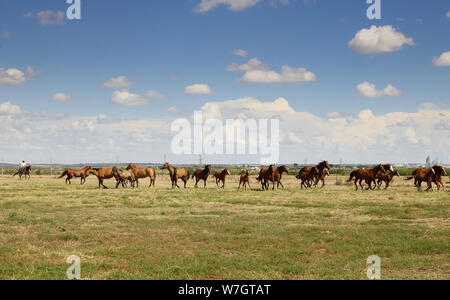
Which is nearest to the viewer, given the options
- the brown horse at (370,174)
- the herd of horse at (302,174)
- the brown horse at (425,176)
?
the brown horse at (425,176)

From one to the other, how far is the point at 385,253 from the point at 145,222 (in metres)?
9.03

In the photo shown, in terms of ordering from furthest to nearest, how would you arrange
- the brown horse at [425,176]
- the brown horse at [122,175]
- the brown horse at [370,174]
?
the brown horse at [122,175]
the brown horse at [370,174]
the brown horse at [425,176]

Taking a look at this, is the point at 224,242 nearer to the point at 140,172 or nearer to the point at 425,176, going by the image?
the point at 425,176

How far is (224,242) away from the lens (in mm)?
12492

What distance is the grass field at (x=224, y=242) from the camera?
939 cm

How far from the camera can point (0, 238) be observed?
13180mm

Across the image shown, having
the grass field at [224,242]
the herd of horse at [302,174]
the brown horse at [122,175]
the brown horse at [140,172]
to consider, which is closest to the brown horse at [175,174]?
the herd of horse at [302,174]

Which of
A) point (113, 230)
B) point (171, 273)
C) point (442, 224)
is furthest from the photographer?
point (442, 224)

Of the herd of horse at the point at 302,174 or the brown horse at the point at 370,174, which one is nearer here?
the herd of horse at the point at 302,174

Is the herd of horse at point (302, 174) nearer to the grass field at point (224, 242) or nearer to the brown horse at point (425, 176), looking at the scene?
the brown horse at point (425, 176)
